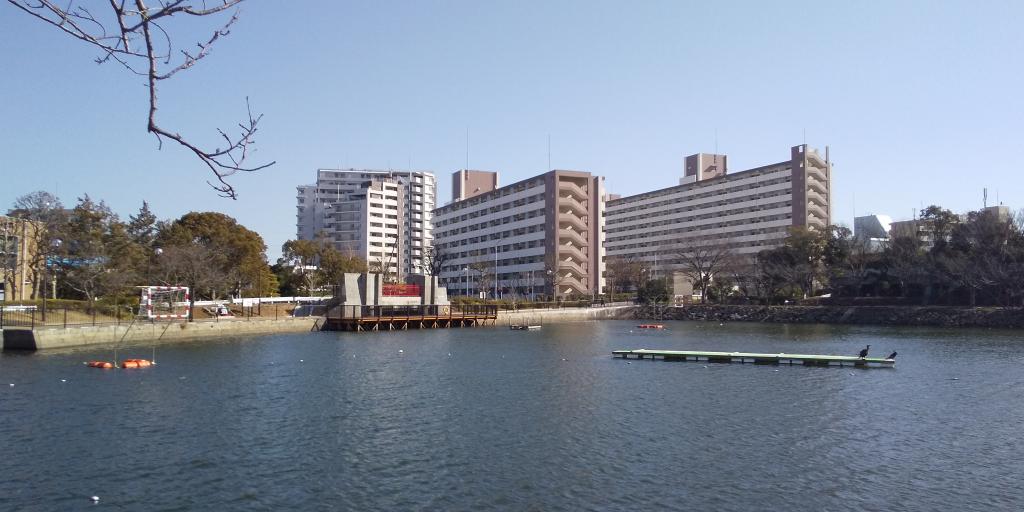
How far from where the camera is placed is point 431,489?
583 inches

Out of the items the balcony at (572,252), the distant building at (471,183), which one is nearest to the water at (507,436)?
the balcony at (572,252)

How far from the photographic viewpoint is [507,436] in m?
19.6

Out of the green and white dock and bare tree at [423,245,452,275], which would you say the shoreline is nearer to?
the green and white dock

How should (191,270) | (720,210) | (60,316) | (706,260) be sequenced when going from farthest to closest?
(720,210) < (706,260) < (191,270) < (60,316)

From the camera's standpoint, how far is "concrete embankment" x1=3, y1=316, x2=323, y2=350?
40281 millimetres

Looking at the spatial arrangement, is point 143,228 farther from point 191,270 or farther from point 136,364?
point 136,364

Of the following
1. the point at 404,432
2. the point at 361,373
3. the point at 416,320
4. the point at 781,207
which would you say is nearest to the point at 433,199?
the point at 781,207

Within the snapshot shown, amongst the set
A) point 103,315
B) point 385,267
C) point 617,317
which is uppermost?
point 385,267

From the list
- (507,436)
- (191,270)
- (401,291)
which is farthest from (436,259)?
(507,436)

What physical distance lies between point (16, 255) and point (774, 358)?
184 ft

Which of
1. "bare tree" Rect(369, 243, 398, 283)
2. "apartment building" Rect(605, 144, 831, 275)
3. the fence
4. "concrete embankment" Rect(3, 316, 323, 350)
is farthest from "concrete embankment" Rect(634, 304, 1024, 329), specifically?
"concrete embankment" Rect(3, 316, 323, 350)

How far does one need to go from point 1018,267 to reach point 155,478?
76.3 metres

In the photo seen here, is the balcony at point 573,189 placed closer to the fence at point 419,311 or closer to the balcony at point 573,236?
the balcony at point 573,236

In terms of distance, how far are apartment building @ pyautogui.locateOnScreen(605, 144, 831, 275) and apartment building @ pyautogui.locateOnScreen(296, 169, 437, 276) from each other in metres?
40.1
